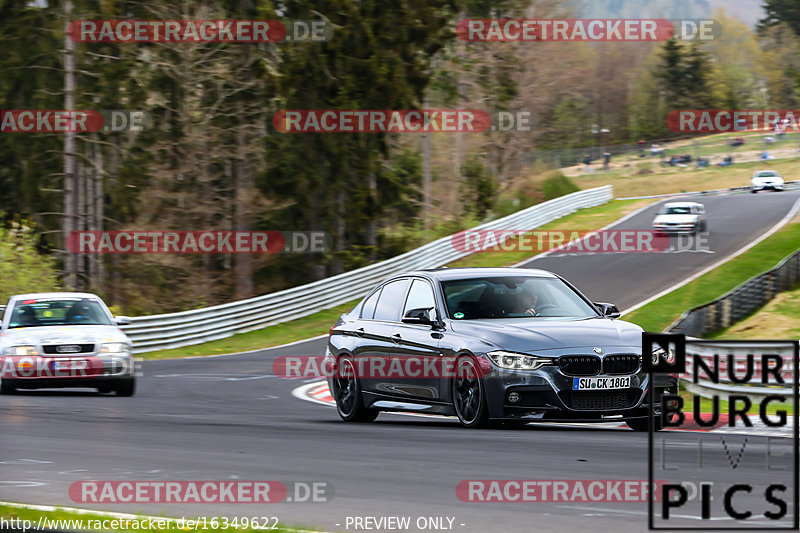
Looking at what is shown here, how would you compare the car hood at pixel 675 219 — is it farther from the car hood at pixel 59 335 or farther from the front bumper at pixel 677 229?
the car hood at pixel 59 335

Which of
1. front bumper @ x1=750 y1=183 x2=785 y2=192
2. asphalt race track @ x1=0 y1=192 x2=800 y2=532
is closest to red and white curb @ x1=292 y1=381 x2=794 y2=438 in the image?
asphalt race track @ x1=0 y1=192 x2=800 y2=532

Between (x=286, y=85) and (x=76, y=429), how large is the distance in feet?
95.8

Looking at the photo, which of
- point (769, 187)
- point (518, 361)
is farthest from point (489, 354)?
point (769, 187)

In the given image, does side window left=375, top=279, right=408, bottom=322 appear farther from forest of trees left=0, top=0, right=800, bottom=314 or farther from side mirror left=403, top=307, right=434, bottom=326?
forest of trees left=0, top=0, right=800, bottom=314

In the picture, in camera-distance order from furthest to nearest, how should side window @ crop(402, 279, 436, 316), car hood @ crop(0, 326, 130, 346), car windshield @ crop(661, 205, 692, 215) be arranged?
car windshield @ crop(661, 205, 692, 215)
car hood @ crop(0, 326, 130, 346)
side window @ crop(402, 279, 436, 316)

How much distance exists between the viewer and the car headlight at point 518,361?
10.7 m

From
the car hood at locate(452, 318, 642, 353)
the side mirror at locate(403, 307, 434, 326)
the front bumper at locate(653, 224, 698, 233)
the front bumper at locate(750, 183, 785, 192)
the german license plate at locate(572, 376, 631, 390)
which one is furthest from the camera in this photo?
the front bumper at locate(750, 183, 785, 192)

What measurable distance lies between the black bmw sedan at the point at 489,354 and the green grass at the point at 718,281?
1546 cm

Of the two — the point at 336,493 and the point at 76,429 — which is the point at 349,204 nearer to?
the point at 76,429

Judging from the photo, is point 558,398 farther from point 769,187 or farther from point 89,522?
point 769,187

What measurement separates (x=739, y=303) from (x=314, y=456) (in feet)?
61.0

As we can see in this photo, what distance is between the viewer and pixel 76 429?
39.8ft

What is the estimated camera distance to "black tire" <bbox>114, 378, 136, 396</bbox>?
1727 cm

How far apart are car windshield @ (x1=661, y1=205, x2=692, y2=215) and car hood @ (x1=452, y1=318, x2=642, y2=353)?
36.5 metres
